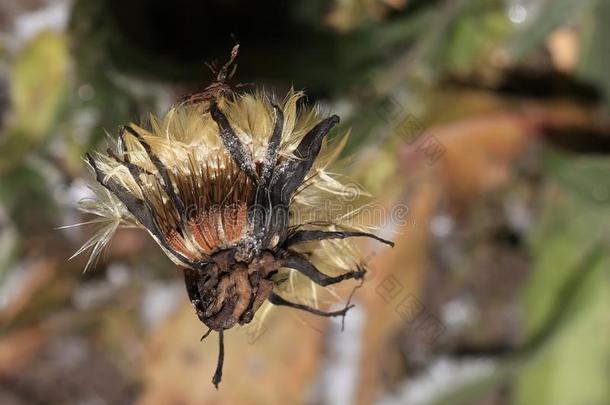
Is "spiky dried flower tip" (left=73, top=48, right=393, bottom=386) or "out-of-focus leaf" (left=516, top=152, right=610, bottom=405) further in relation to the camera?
"out-of-focus leaf" (left=516, top=152, right=610, bottom=405)

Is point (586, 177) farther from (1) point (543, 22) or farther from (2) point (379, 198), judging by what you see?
(2) point (379, 198)

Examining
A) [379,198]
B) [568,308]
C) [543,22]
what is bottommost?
[568,308]

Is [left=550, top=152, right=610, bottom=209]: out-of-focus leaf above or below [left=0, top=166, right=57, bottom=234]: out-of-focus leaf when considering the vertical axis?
above

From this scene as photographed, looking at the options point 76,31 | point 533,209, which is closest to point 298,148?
point 76,31

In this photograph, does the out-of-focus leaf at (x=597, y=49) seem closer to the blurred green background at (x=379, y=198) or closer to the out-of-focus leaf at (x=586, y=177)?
the blurred green background at (x=379, y=198)

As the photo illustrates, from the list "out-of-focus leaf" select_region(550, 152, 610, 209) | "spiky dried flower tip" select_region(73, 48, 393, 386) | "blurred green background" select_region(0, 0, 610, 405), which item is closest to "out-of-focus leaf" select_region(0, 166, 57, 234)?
"blurred green background" select_region(0, 0, 610, 405)

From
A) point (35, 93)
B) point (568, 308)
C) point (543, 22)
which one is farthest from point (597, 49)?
point (35, 93)

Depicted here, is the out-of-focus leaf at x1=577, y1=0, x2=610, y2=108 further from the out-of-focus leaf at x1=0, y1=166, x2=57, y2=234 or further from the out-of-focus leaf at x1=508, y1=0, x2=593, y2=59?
the out-of-focus leaf at x1=0, y1=166, x2=57, y2=234
